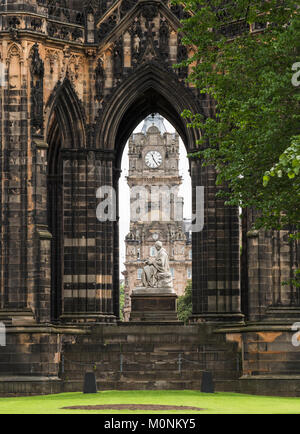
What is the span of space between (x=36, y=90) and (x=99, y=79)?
190 inches

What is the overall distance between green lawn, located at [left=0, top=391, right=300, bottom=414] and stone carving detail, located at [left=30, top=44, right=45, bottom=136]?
9962 millimetres

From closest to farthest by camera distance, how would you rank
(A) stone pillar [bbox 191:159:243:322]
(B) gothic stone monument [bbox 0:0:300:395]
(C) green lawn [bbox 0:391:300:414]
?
(C) green lawn [bbox 0:391:300:414]
(B) gothic stone monument [bbox 0:0:300:395]
(A) stone pillar [bbox 191:159:243:322]

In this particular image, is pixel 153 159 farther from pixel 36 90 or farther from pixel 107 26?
pixel 36 90

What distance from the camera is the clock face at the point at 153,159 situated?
140 meters

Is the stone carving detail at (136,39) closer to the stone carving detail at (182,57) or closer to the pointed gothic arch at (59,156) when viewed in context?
the stone carving detail at (182,57)

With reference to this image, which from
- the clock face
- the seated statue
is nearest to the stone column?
the seated statue

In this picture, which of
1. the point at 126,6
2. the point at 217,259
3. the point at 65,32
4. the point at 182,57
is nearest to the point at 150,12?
the point at 126,6

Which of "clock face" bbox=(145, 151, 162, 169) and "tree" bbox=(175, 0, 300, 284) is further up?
"clock face" bbox=(145, 151, 162, 169)

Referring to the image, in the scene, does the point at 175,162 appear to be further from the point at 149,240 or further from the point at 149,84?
the point at 149,84

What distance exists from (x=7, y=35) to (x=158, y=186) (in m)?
99.6

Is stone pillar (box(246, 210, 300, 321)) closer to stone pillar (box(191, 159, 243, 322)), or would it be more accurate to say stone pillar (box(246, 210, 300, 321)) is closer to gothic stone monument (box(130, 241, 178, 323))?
stone pillar (box(191, 159, 243, 322))

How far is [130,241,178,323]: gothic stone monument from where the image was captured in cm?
4425

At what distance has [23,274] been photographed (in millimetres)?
40438
